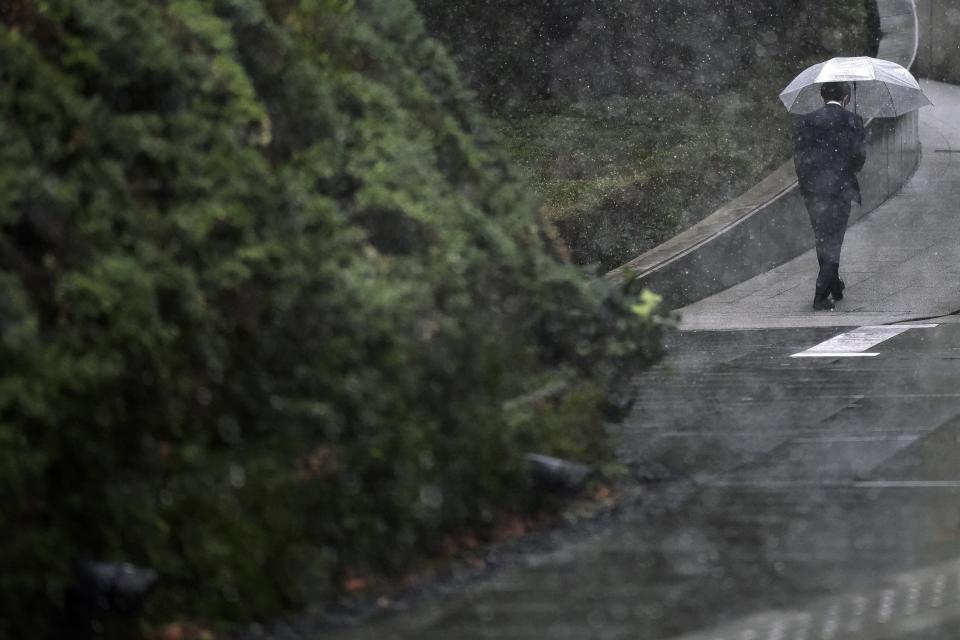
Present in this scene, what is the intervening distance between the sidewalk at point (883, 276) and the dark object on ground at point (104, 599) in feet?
31.7

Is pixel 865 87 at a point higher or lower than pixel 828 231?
higher

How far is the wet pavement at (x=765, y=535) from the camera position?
533 cm

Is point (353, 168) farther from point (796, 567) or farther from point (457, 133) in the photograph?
point (796, 567)

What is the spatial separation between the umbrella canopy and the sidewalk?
1444mm

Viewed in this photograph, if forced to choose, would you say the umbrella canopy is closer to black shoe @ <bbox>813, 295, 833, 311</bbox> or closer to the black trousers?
the black trousers

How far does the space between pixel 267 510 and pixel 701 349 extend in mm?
7722

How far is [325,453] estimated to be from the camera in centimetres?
584

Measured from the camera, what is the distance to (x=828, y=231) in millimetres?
14836

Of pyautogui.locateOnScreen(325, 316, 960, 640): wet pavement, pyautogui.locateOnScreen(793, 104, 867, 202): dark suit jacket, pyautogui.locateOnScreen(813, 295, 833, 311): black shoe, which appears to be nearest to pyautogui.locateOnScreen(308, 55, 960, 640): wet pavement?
pyautogui.locateOnScreen(325, 316, 960, 640): wet pavement

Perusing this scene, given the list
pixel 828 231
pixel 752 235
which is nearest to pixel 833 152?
pixel 828 231

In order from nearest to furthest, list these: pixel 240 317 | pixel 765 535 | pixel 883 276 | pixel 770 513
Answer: pixel 240 317 < pixel 765 535 < pixel 770 513 < pixel 883 276

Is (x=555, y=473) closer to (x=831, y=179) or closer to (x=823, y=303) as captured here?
(x=823, y=303)

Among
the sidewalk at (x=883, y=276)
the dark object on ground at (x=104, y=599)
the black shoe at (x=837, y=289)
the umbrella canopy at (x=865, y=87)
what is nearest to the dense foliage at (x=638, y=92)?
the sidewalk at (x=883, y=276)

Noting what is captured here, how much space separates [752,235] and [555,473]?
1036cm
